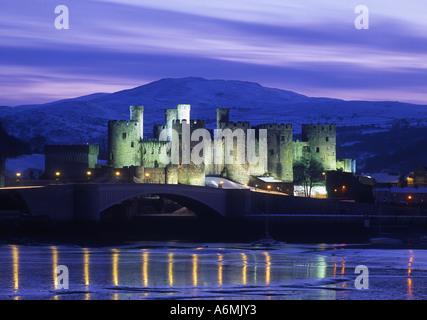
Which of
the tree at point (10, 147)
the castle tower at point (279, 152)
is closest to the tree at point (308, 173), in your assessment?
the castle tower at point (279, 152)

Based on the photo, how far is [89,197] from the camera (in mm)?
84938

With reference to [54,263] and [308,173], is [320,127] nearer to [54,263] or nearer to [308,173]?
[308,173]

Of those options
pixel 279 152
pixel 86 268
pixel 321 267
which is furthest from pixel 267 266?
pixel 279 152

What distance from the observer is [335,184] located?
116250 millimetres

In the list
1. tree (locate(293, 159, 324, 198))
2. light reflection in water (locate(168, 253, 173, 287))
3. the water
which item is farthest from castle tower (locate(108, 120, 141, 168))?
light reflection in water (locate(168, 253, 173, 287))

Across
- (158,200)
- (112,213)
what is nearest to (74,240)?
(112,213)

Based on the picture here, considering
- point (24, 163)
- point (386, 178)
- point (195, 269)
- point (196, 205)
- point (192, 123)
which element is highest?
point (192, 123)

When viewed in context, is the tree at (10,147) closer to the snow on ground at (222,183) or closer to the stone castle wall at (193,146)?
the stone castle wall at (193,146)

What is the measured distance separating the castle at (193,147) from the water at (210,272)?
126ft

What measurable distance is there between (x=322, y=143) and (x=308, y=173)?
478 centimetres

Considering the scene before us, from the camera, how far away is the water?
45.7 meters

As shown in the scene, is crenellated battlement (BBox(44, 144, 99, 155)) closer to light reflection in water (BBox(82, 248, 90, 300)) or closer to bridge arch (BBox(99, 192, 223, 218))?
bridge arch (BBox(99, 192, 223, 218))

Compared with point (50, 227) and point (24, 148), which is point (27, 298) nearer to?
point (50, 227)
